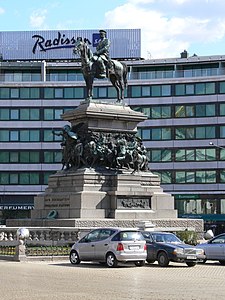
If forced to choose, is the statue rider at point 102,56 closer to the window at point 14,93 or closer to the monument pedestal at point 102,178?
the monument pedestal at point 102,178

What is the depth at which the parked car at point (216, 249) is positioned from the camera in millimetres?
34188

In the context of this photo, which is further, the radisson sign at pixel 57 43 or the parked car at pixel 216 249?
the radisson sign at pixel 57 43

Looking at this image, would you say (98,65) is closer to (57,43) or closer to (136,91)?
(136,91)

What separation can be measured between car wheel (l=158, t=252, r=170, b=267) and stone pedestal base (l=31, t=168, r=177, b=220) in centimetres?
910

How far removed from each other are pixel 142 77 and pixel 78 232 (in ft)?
230

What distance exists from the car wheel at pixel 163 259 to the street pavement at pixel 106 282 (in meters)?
0.24

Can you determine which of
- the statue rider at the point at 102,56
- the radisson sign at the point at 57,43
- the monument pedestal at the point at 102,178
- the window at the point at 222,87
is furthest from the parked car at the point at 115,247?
the radisson sign at the point at 57,43

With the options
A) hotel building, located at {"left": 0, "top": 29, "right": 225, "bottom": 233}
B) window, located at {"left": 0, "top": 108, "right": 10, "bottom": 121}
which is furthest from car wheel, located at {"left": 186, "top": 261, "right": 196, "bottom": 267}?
window, located at {"left": 0, "top": 108, "right": 10, "bottom": 121}

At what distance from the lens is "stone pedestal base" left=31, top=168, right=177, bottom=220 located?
4135cm

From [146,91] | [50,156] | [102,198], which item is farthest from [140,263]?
[50,156]

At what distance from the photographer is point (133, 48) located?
387ft

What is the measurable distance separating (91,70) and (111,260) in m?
17.1

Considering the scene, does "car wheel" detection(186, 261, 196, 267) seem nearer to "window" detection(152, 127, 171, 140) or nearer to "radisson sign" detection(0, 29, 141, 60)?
"window" detection(152, 127, 171, 140)

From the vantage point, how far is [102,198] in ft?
137
